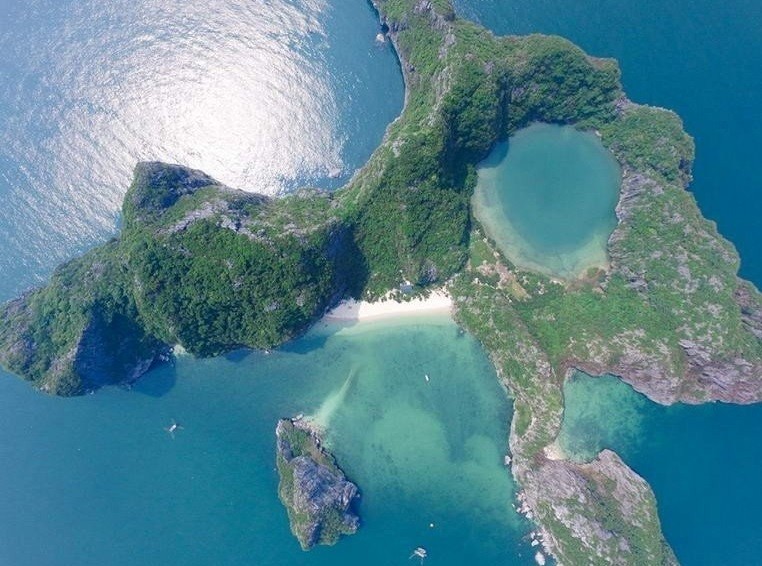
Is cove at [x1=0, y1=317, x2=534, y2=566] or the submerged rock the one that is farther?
cove at [x1=0, y1=317, x2=534, y2=566]

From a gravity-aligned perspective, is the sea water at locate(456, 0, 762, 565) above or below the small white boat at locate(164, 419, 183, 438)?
above

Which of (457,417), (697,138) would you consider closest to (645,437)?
(457,417)

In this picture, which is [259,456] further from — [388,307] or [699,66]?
[699,66]

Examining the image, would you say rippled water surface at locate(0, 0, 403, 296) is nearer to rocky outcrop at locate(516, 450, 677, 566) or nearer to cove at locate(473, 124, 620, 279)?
cove at locate(473, 124, 620, 279)

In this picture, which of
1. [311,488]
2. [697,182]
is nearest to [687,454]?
[697,182]

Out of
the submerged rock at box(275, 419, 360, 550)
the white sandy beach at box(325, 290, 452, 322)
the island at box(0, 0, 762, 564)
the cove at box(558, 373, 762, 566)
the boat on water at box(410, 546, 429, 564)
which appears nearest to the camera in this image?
the island at box(0, 0, 762, 564)

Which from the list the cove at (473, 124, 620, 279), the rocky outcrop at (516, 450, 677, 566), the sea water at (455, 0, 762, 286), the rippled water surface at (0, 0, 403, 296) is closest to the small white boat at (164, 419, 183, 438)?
the rippled water surface at (0, 0, 403, 296)

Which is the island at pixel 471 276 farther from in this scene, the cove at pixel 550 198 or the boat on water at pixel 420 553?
the boat on water at pixel 420 553

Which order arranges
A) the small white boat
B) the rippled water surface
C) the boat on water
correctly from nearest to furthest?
the boat on water → the small white boat → the rippled water surface
